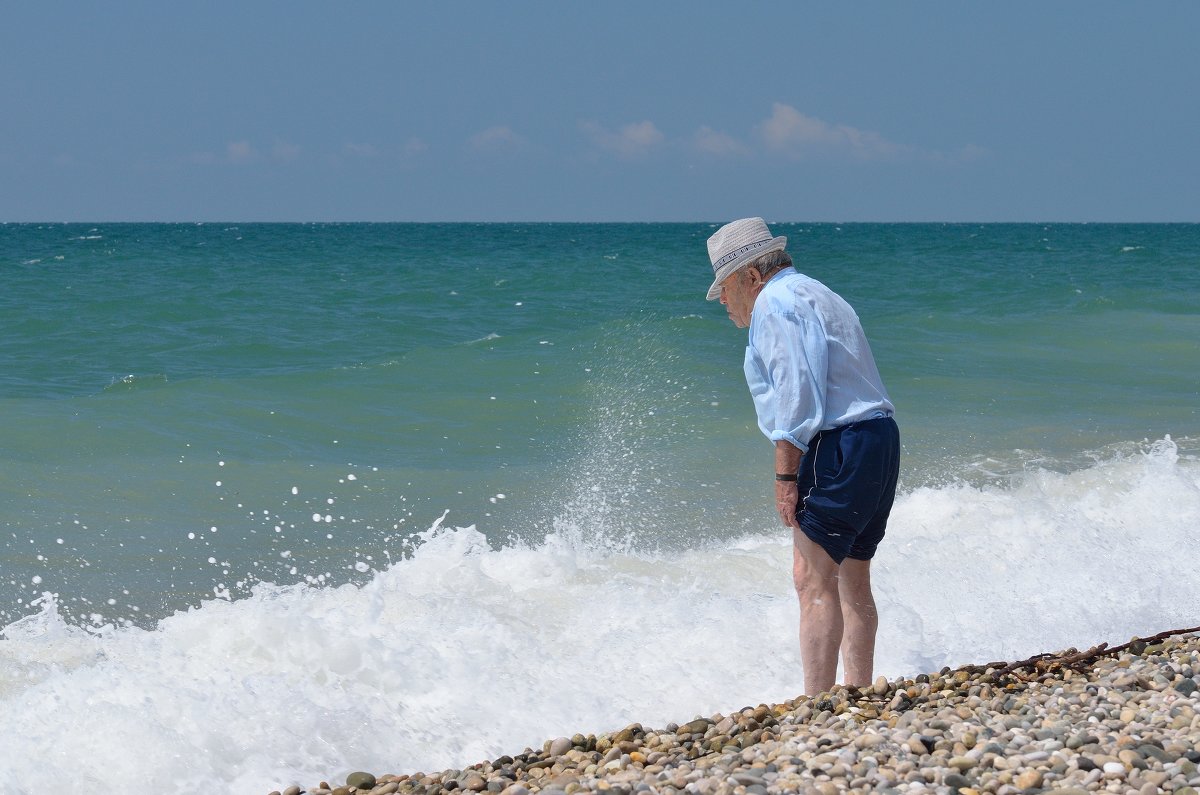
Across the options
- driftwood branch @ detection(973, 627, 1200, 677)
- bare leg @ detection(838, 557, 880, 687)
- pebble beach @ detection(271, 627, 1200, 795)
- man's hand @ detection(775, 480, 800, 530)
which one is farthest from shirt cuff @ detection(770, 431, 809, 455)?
A: driftwood branch @ detection(973, 627, 1200, 677)

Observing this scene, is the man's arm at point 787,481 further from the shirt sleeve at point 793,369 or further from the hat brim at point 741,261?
the hat brim at point 741,261

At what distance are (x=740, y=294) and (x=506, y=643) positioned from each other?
1836mm

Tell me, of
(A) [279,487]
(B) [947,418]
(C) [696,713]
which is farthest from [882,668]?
(B) [947,418]

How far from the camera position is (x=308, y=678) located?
14.9ft

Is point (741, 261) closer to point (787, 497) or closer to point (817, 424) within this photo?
point (817, 424)

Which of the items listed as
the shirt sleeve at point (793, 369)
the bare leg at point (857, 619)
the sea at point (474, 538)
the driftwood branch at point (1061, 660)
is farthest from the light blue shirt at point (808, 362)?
the sea at point (474, 538)

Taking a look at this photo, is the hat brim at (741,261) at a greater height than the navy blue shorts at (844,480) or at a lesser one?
greater

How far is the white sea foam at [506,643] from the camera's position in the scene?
4004 millimetres

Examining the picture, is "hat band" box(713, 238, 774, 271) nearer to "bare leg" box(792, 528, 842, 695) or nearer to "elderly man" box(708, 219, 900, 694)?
"elderly man" box(708, 219, 900, 694)

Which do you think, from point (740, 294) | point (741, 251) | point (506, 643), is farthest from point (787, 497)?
point (506, 643)

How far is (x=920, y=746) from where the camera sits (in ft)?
10.6

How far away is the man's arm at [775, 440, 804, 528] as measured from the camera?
3.77 metres

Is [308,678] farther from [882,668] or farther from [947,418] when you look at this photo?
[947,418]

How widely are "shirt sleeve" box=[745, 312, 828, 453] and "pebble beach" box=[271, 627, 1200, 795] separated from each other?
87 centimetres
